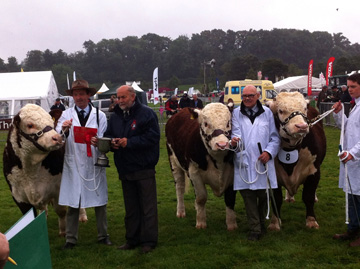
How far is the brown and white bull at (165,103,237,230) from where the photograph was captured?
5855 millimetres

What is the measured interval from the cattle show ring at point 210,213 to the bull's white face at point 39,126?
1 cm

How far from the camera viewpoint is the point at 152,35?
15238cm

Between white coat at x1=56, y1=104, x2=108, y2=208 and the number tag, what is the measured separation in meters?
2.55

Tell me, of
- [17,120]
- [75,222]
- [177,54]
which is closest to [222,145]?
[75,222]

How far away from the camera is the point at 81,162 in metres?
5.74

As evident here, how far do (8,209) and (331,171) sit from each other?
7.50m

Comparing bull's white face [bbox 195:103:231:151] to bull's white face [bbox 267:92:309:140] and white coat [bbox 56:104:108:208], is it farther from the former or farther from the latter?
white coat [bbox 56:104:108:208]

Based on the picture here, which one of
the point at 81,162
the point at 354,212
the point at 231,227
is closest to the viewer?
the point at 354,212

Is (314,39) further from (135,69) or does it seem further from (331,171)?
(331,171)

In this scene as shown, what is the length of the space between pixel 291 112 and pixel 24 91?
75.1 feet

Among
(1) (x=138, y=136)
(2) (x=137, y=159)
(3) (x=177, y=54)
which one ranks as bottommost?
(2) (x=137, y=159)

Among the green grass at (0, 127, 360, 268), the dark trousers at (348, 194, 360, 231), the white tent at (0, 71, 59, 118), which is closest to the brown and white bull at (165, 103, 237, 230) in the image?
the green grass at (0, 127, 360, 268)

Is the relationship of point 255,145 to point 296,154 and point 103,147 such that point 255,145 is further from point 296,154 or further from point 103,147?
point 103,147

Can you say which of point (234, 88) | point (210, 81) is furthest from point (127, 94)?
point (210, 81)
